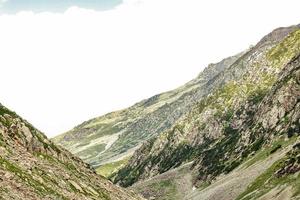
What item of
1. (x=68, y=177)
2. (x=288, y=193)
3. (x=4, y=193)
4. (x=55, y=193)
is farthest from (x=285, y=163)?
(x=4, y=193)

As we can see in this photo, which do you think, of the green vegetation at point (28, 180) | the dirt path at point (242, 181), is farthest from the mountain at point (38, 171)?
the dirt path at point (242, 181)

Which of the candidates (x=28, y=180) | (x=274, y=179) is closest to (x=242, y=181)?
(x=274, y=179)

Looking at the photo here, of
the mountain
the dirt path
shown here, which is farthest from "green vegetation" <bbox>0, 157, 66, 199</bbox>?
the dirt path

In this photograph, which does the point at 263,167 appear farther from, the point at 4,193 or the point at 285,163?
the point at 4,193

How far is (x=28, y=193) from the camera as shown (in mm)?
68250

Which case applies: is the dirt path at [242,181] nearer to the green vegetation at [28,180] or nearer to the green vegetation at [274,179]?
the green vegetation at [274,179]

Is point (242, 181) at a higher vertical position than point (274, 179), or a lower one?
lower

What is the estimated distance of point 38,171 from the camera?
81188 mm

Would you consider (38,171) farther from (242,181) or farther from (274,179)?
(242,181)

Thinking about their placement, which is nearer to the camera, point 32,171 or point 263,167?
point 32,171

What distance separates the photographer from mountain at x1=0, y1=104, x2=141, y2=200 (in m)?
69.8

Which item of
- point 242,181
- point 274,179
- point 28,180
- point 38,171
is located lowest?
point 242,181

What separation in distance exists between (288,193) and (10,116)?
217ft

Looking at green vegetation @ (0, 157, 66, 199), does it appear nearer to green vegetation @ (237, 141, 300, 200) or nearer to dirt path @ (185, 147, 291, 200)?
green vegetation @ (237, 141, 300, 200)
